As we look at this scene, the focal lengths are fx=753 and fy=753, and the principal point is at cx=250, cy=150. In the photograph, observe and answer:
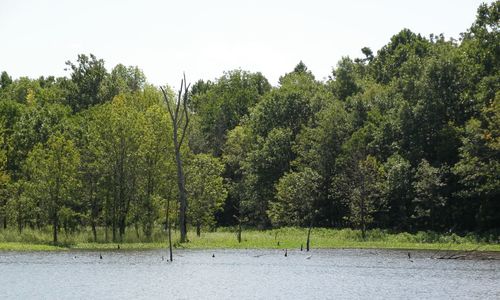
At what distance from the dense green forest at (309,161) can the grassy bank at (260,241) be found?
2.22m

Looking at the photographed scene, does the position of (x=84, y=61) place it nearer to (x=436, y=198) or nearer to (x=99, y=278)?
(x=436, y=198)

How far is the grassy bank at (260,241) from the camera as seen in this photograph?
275 ft

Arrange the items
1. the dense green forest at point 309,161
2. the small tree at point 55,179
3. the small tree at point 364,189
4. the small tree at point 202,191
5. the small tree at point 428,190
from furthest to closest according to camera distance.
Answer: the small tree at point 202,191 < the small tree at point 364,189 < the small tree at point 428,190 < the dense green forest at point 309,161 < the small tree at point 55,179

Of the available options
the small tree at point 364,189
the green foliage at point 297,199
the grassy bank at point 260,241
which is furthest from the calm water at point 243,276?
the green foliage at point 297,199

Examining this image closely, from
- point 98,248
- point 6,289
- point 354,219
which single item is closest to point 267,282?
point 6,289

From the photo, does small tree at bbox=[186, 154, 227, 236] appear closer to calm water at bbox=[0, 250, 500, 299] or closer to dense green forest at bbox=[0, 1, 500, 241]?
dense green forest at bbox=[0, 1, 500, 241]

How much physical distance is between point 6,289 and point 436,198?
58850 mm

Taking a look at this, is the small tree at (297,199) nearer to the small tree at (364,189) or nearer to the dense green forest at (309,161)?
the dense green forest at (309,161)

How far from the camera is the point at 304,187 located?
106 meters

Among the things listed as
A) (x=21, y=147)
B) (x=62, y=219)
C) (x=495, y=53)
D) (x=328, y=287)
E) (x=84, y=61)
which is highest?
(x=84, y=61)

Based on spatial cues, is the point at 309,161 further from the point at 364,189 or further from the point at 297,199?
the point at 364,189

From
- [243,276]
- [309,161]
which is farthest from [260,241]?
[243,276]

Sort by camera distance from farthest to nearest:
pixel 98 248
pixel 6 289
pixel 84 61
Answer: pixel 84 61, pixel 98 248, pixel 6 289

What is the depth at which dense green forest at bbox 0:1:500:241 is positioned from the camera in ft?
294
